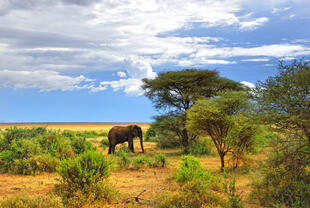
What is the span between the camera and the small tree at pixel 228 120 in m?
11.8

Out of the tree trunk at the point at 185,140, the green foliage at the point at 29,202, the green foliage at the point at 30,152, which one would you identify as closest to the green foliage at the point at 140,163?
the green foliage at the point at 30,152

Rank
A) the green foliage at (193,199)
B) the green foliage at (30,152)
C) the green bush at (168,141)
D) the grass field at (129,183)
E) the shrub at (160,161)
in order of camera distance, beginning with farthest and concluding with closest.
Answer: the green bush at (168,141)
the shrub at (160,161)
the green foliage at (30,152)
the grass field at (129,183)
the green foliage at (193,199)

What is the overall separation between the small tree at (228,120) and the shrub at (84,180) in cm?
552

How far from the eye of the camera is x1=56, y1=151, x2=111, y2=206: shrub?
7320mm

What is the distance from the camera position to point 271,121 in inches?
305

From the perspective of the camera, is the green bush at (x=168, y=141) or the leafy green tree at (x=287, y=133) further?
the green bush at (x=168, y=141)

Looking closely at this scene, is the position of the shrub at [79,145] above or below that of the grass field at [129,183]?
above

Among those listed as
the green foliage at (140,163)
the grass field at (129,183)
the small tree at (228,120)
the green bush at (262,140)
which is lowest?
the grass field at (129,183)

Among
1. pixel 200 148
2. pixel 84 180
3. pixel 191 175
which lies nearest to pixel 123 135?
pixel 200 148

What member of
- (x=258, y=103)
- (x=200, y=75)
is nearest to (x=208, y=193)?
(x=258, y=103)

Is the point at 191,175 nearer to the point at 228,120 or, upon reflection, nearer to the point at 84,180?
the point at 84,180

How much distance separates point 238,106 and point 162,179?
4618 millimetres

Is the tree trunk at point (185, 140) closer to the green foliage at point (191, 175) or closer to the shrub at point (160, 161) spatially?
the shrub at point (160, 161)

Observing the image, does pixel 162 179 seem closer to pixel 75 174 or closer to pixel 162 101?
pixel 75 174
